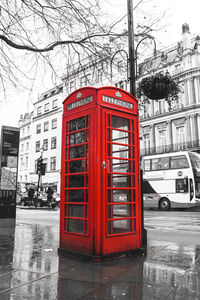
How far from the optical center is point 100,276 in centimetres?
355

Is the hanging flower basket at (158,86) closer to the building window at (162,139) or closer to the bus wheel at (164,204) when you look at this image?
the bus wheel at (164,204)

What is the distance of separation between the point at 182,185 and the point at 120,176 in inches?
680

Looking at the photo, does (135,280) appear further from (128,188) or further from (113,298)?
(128,188)

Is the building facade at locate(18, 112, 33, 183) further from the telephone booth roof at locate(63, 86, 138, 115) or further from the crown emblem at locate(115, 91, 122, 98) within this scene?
the crown emblem at locate(115, 91, 122, 98)

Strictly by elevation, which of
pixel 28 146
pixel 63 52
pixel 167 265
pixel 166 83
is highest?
pixel 28 146

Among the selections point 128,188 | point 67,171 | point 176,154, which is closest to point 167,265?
point 128,188

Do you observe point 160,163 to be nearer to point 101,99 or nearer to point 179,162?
point 179,162

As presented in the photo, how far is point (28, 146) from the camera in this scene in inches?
2117

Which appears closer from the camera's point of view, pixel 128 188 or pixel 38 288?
pixel 38 288

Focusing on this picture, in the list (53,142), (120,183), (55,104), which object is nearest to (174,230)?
(120,183)

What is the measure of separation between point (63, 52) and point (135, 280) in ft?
19.8

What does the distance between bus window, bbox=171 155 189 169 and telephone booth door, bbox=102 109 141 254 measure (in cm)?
1690

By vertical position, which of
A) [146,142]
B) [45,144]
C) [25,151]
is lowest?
[146,142]

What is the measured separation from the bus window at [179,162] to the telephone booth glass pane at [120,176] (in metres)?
17.0
